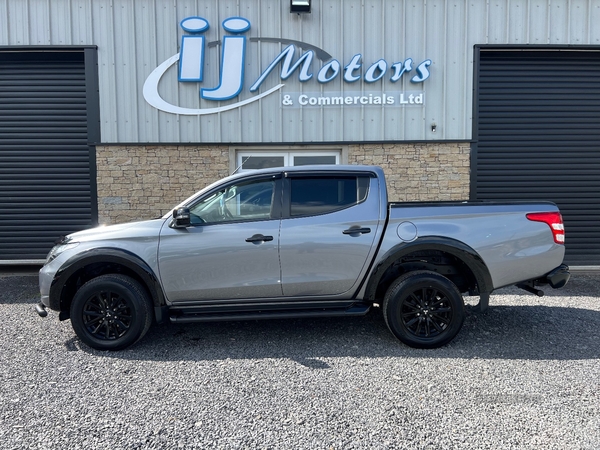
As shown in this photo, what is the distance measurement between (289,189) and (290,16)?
5.00 metres

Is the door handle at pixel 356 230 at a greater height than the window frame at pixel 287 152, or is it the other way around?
the window frame at pixel 287 152

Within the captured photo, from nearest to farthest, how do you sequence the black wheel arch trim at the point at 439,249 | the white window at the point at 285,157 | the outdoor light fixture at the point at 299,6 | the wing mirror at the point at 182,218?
the wing mirror at the point at 182,218 → the black wheel arch trim at the point at 439,249 → the outdoor light fixture at the point at 299,6 → the white window at the point at 285,157

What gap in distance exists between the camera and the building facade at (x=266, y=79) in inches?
314

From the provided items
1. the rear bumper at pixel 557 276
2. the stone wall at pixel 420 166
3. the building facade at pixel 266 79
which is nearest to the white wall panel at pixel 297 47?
the building facade at pixel 266 79

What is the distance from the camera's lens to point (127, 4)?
26.1 ft

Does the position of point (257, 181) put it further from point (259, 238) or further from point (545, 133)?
point (545, 133)

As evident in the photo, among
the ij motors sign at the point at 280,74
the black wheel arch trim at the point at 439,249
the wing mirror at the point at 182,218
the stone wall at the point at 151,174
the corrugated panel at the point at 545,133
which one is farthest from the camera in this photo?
the corrugated panel at the point at 545,133

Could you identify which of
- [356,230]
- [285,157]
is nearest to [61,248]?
[356,230]

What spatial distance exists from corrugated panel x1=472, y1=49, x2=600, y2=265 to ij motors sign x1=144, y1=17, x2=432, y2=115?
5.39 feet

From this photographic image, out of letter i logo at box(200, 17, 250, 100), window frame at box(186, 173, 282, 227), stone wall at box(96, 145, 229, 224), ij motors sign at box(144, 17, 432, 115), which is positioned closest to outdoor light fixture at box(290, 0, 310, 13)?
ij motors sign at box(144, 17, 432, 115)

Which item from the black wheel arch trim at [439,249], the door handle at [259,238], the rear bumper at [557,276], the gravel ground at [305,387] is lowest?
the gravel ground at [305,387]

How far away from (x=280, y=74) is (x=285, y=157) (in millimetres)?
1495

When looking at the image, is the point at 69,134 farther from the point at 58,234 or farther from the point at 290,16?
the point at 290,16

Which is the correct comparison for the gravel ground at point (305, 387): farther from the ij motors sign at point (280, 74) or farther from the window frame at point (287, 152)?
the ij motors sign at point (280, 74)
